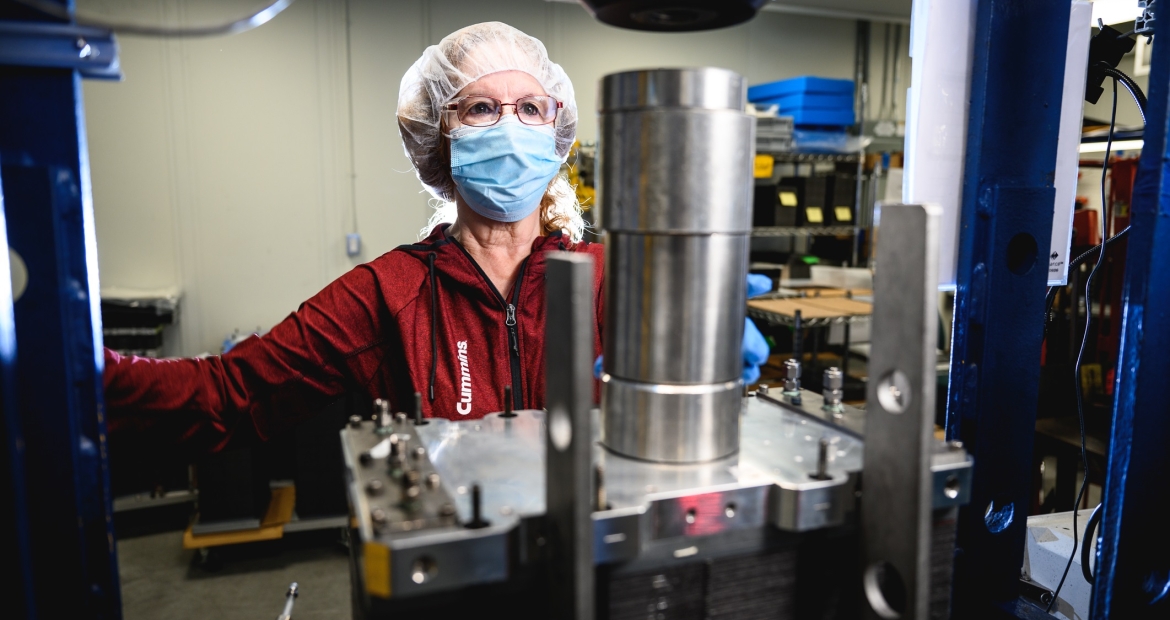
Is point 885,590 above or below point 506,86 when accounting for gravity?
below

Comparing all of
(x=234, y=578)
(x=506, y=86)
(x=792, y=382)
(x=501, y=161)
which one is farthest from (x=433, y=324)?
(x=234, y=578)

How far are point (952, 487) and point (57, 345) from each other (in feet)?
2.17

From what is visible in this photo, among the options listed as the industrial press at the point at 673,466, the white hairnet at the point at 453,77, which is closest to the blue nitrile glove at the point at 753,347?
the industrial press at the point at 673,466

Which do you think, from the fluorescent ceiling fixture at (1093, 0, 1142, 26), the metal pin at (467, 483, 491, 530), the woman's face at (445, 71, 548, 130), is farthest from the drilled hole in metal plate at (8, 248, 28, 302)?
the fluorescent ceiling fixture at (1093, 0, 1142, 26)

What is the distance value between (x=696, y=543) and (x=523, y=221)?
3.21 feet

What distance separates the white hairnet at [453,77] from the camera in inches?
52.3

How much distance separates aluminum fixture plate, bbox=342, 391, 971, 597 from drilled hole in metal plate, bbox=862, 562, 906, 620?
50mm

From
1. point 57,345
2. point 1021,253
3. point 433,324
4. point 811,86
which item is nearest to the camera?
→ point 57,345

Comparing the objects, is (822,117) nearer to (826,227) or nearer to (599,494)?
(826,227)

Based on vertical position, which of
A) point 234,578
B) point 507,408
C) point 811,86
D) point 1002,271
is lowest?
point 234,578

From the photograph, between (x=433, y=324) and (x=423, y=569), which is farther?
(x=433, y=324)

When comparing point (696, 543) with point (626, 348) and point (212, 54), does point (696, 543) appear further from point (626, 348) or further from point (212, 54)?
point (212, 54)

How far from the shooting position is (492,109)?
132 cm

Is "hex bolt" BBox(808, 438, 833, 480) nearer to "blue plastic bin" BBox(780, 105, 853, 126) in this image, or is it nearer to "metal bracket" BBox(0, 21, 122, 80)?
"metal bracket" BBox(0, 21, 122, 80)
